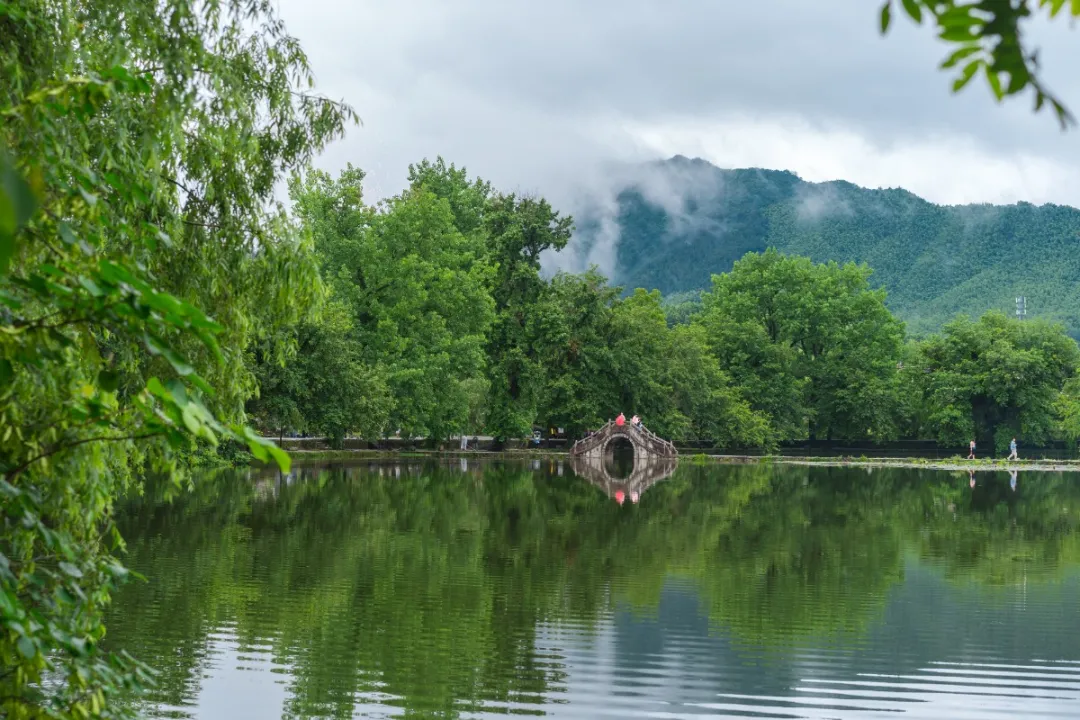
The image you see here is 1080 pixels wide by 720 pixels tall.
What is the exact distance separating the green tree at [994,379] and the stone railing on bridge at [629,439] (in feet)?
56.6

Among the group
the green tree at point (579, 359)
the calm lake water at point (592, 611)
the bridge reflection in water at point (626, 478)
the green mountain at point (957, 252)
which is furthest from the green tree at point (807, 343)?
the green mountain at point (957, 252)

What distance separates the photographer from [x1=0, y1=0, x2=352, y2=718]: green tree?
404cm

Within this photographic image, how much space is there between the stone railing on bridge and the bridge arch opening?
0.54 metres

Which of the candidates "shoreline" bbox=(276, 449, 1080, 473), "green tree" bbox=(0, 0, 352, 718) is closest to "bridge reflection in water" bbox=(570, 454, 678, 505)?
"shoreline" bbox=(276, 449, 1080, 473)

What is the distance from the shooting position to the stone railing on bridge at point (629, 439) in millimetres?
59253

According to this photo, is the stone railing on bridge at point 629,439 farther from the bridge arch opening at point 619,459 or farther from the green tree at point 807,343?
the green tree at point 807,343

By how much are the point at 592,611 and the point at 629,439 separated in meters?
44.9

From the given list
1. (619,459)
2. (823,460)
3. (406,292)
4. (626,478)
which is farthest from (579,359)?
(626,478)

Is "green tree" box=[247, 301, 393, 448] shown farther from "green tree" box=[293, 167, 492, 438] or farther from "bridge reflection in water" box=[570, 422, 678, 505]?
"bridge reflection in water" box=[570, 422, 678, 505]

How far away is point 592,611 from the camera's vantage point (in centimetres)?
1572

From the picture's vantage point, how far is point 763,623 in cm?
1525

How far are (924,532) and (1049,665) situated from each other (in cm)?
→ 1398

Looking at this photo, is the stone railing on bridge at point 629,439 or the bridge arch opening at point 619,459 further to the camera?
the stone railing on bridge at point 629,439

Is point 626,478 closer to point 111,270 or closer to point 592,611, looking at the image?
point 592,611
